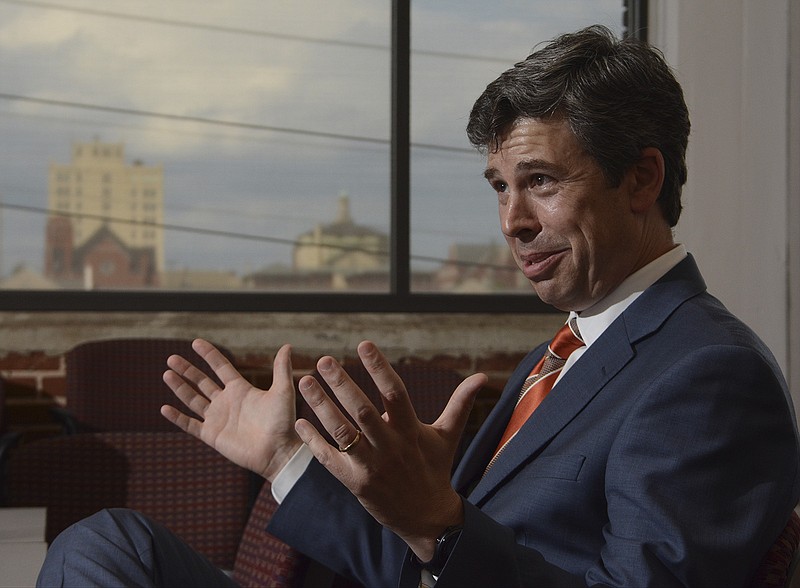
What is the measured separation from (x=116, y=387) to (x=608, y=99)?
83.9 inches

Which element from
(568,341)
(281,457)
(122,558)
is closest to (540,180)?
(568,341)

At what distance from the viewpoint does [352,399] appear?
1.04 m

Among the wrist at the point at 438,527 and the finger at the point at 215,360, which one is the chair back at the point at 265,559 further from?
the wrist at the point at 438,527

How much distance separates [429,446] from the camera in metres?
1.10

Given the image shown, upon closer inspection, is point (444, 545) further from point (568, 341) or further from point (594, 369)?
point (568, 341)

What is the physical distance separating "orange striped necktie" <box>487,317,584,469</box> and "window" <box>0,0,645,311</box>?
1955mm

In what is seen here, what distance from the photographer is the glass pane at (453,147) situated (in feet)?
11.6

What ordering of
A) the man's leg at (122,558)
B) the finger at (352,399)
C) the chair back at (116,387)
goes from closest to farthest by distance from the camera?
1. the finger at (352,399)
2. the man's leg at (122,558)
3. the chair back at (116,387)

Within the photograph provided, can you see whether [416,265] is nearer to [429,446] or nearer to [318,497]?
[318,497]

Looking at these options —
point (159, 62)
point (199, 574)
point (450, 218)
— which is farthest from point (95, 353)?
point (199, 574)

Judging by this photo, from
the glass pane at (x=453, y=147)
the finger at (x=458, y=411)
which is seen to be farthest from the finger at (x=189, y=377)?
the glass pane at (x=453, y=147)

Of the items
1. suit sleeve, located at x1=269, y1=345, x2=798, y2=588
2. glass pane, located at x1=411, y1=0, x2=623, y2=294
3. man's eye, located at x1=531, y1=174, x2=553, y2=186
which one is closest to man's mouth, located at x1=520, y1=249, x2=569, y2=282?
man's eye, located at x1=531, y1=174, x2=553, y2=186

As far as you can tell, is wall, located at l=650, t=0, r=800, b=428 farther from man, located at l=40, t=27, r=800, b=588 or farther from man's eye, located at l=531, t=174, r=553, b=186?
man's eye, located at l=531, t=174, r=553, b=186

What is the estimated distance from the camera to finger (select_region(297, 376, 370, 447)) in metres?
1.06
